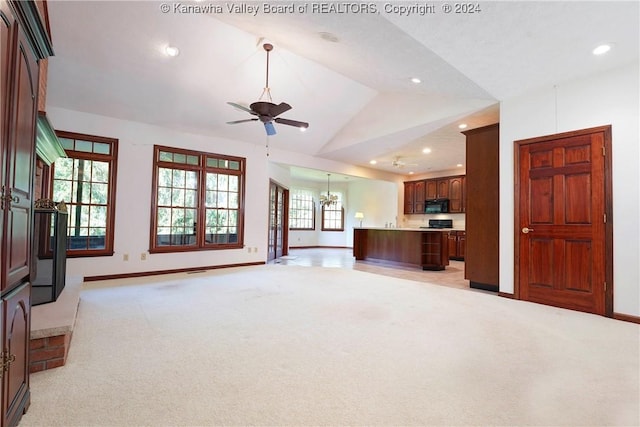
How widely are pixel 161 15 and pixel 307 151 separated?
4153mm

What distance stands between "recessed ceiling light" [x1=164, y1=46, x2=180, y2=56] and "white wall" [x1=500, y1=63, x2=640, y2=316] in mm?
4605

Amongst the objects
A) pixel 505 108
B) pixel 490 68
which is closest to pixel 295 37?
pixel 490 68

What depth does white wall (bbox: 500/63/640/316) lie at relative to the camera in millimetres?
3242

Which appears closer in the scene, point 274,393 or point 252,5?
point 274,393

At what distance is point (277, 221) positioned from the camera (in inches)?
330

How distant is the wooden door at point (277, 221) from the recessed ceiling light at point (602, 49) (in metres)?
5.96

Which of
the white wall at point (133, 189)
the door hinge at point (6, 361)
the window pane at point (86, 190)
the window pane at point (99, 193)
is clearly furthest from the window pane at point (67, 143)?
the door hinge at point (6, 361)

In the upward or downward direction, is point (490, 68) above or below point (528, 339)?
above

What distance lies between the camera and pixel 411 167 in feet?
30.5

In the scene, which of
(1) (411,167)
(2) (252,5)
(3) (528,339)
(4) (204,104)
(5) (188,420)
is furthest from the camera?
(1) (411,167)

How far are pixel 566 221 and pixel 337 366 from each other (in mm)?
3342

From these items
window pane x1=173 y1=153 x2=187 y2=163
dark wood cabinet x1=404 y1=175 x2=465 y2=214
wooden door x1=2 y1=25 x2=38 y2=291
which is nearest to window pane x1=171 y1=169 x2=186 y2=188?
window pane x1=173 y1=153 x2=187 y2=163

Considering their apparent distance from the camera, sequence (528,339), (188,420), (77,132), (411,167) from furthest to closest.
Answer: (411,167) < (77,132) < (528,339) < (188,420)

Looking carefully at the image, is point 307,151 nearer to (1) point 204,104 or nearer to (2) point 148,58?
(1) point 204,104
